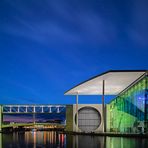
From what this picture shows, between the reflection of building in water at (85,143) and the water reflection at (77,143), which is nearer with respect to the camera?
the reflection of building in water at (85,143)

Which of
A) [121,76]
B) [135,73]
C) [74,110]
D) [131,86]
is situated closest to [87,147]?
[135,73]

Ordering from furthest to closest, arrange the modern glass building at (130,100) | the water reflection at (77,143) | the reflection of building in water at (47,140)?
the modern glass building at (130,100)
the reflection of building in water at (47,140)
the water reflection at (77,143)

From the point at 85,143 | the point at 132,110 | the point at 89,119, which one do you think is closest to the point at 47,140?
the point at 85,143

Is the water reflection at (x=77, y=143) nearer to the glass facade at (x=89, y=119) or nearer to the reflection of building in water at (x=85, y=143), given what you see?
the reflection of building in water at (x=85, y=143)

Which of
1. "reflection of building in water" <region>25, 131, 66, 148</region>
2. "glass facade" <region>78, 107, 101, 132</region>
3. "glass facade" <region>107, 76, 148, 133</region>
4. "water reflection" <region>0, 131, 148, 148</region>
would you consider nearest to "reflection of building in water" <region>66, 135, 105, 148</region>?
"water reflection" <region>0, 131, 148, 148</region>

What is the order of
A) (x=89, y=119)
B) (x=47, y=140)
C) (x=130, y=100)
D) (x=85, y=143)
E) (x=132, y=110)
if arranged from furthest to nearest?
(x=89, y=119)
(x=130, y=100)
(x=132, y=110)
(x=47, y=140)
(x=85, y=143)

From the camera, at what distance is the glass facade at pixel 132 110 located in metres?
32.3

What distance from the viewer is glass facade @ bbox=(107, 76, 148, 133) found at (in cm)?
3231

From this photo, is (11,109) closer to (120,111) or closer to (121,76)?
(120,111)

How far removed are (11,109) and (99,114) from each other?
19260 mm

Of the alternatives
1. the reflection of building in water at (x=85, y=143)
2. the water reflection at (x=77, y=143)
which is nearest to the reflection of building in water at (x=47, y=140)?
the water reflection at (x=77, y=143)

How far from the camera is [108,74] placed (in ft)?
107

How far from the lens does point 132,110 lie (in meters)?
36.8

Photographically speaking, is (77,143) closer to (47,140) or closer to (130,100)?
(47,140)
